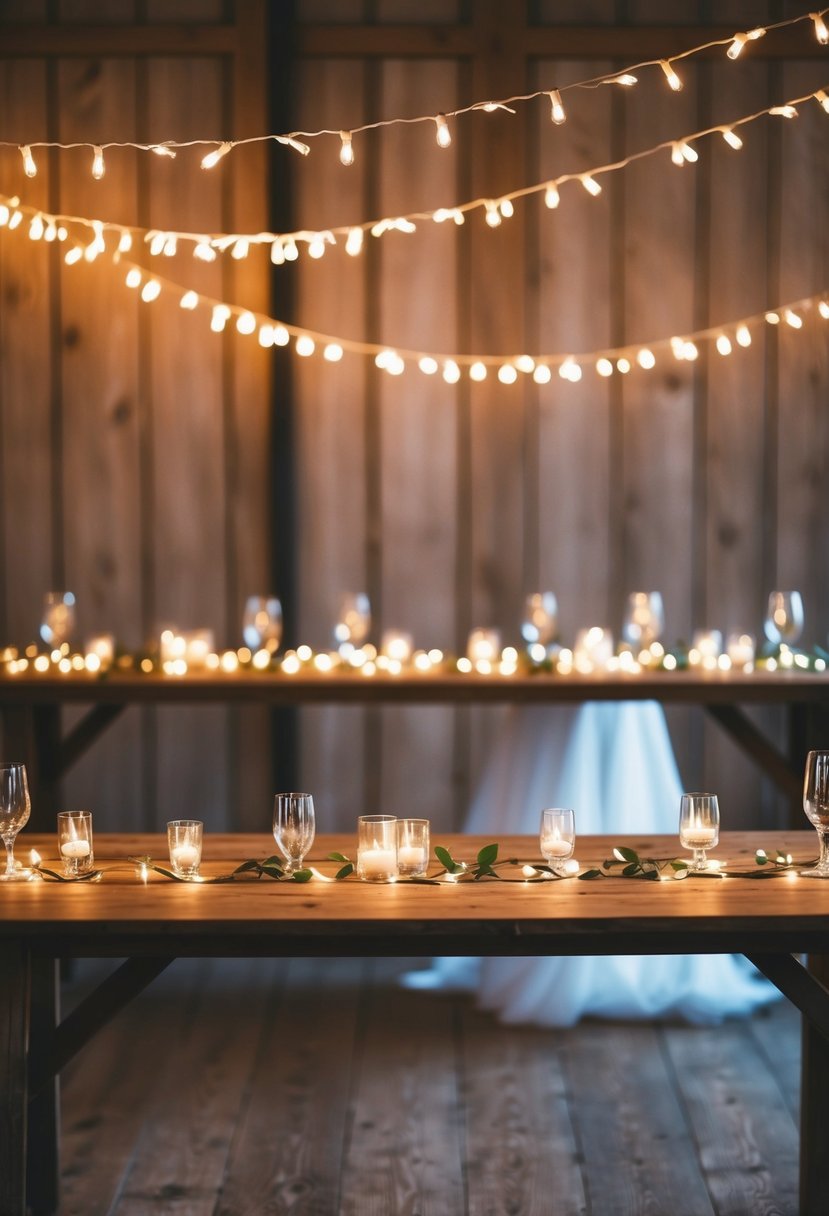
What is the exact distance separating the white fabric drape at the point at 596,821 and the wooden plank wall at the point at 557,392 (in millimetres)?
727

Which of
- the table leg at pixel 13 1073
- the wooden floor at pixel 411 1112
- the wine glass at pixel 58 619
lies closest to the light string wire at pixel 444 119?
the wine glass at pixel 58 619

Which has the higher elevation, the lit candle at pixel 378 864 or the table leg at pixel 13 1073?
the lit candle at pixel 378 864

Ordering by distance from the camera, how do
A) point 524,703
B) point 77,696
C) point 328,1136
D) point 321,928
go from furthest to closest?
point 524,703, point 77,696, point 328,1136, point 321,928

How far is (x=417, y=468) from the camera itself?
4.20 m

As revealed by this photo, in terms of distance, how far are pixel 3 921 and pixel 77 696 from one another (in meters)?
1.51

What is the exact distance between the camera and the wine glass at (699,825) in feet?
6.70

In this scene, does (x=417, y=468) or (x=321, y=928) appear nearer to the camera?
(x=321, y=928)

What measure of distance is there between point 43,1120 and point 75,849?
2.29 ft

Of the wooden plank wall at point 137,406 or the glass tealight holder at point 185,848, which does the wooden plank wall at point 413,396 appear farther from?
the glass tealight holder at point 185,848

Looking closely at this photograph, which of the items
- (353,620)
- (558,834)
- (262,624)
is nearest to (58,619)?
A: (262,624)

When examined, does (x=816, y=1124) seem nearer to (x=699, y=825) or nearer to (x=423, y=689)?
(x=699, y=825)

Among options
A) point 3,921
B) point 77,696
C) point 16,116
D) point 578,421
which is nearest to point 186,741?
point 77,696

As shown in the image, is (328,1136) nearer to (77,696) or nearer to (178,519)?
(77,696)

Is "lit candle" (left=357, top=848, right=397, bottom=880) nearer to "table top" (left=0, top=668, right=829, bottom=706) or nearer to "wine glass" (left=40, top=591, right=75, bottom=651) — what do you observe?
"table top" (left=0, top=668, right=829, bottom=706)
